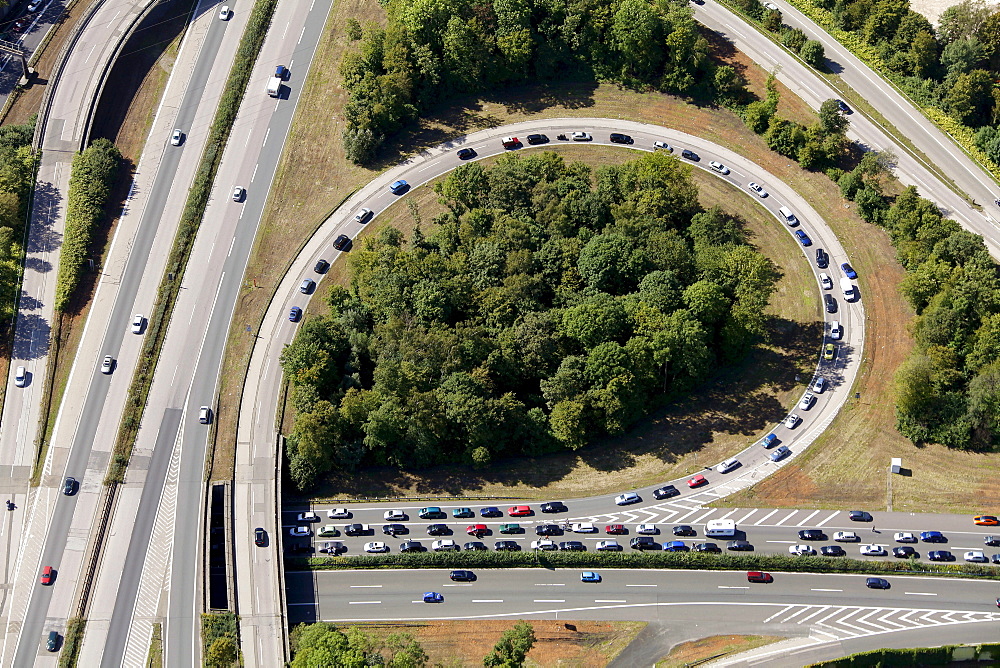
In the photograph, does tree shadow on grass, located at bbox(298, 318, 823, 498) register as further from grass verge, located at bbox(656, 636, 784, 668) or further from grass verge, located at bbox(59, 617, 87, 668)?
grass verge, located at bbox(59, 617, 87, 668)

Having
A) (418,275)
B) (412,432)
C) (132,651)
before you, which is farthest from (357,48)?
(132,651)

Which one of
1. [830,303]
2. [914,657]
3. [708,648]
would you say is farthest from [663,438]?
[914,657]

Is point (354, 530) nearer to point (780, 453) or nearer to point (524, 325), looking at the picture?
point (524, 325)

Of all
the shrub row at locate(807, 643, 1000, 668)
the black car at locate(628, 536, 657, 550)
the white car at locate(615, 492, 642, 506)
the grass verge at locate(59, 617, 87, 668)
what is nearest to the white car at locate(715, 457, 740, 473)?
the white car at locate(615, 492, 642, 506)

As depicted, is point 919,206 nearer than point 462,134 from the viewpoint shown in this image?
Yes

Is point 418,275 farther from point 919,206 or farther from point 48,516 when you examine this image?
point 919,206

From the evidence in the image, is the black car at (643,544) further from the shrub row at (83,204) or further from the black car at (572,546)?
the shrub row at (83,204)
